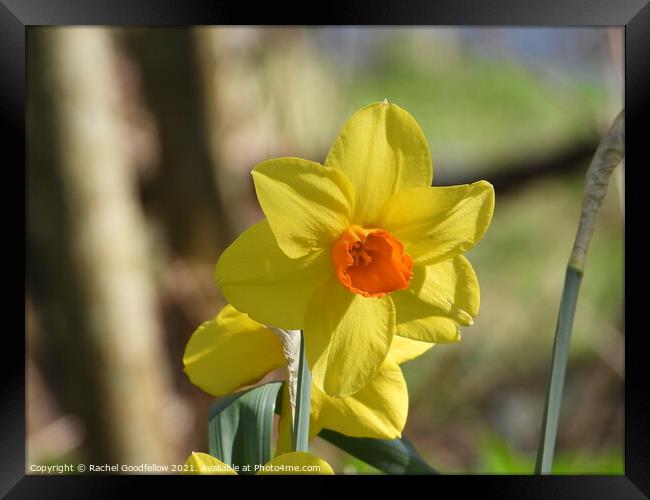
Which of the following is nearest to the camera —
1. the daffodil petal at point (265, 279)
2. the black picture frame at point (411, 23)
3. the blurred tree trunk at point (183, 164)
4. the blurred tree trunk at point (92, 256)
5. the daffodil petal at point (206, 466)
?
the daffodil petal at point (265, 279)

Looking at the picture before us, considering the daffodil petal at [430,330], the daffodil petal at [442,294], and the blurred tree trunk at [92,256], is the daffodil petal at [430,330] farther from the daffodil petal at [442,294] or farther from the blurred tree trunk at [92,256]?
the blurred tree trunk at [92,256]

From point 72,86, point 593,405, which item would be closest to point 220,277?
point 72,86

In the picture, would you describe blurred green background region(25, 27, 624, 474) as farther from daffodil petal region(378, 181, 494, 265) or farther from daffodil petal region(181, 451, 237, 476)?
daffodil petal region(378, 181, 494, 265)

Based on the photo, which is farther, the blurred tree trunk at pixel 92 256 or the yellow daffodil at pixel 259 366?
the blurred tree trunk at pixel 92 256

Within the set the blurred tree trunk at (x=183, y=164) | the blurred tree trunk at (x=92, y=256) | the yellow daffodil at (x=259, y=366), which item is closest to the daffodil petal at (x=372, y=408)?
the yellow daffodil at (x=259, y=366)

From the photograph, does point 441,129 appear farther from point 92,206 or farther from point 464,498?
point 92,206

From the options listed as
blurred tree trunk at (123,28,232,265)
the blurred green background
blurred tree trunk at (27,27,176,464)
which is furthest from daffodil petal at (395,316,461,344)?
blurred tree trunk at (123,28,232,265)
